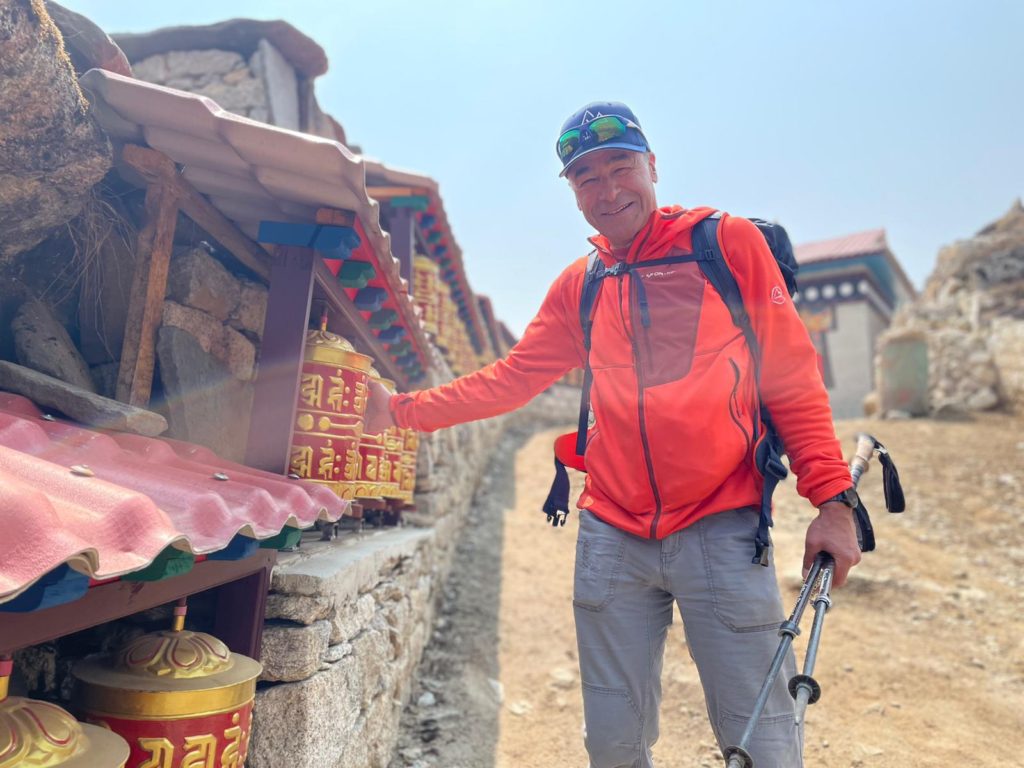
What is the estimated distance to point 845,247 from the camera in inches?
1003

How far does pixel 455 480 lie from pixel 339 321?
5171 millimetres

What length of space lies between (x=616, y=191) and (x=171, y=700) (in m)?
2.05

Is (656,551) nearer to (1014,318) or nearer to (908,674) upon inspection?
(908,674)

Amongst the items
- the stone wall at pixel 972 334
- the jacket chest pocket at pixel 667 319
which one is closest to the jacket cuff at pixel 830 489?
the jacket chest pocket at pixel 667 319

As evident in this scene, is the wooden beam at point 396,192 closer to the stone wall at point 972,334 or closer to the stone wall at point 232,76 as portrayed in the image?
the stone wall at point 232,76

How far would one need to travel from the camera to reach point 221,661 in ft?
6.72

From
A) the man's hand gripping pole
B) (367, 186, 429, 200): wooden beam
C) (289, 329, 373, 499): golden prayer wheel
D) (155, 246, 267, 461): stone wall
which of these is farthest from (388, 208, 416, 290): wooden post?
the man's hand gripping pole

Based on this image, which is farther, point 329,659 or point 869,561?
point 869,561

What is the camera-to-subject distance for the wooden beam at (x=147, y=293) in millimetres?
2778

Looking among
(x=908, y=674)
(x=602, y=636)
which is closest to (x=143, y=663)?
(x=602, y=636)

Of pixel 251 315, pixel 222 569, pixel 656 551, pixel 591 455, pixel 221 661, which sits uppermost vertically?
pixel 251 315

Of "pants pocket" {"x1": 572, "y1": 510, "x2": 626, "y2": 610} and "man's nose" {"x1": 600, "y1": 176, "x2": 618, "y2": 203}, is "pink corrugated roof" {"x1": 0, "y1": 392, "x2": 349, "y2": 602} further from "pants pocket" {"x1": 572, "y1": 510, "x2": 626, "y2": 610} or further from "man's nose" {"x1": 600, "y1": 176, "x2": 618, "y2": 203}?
"man's nose" {"x1": 600, "y1": 176, "x2": 618, "y2": 203}

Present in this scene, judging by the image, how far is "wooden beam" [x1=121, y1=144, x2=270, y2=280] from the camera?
265cm

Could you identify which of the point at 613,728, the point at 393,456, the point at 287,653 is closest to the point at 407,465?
the point at 393,456
